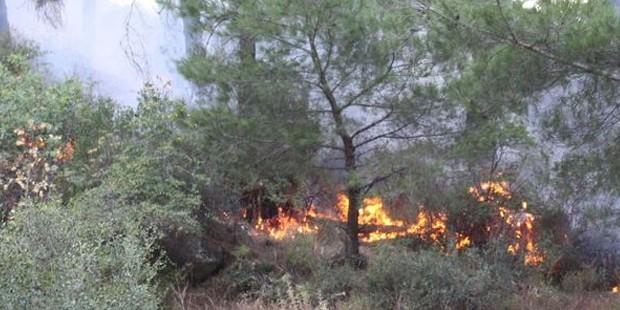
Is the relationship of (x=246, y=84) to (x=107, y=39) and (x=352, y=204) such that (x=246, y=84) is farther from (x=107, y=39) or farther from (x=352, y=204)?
(x=107, y=39)

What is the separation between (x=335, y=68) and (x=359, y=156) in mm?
1172

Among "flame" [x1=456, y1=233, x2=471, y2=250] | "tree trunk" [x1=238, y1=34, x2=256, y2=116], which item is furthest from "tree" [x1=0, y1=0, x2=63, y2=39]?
"flame" [x1=456, y1=233, x2=471, y2=250]

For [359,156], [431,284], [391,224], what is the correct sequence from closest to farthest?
[431,284], [359,156], [391,224]

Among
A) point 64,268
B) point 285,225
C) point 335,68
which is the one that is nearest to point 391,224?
point 285,225

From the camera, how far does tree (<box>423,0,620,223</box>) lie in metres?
5.61

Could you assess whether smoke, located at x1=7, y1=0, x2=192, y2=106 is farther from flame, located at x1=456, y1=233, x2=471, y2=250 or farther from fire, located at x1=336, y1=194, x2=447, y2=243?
flame, located at x1=456, y1=233, x2=471, y2=250

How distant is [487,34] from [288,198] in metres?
3.52

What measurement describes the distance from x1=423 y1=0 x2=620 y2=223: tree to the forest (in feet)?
0.06

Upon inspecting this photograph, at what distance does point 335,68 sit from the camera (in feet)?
24.7

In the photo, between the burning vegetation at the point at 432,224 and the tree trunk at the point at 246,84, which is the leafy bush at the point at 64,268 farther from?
the burning vegetation at the point at 432,224

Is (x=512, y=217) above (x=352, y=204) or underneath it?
underneath

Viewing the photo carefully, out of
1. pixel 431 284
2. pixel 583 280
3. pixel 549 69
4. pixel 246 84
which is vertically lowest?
pixel 583 280

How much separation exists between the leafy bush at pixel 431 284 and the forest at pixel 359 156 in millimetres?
19

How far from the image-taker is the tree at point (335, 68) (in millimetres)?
7055
